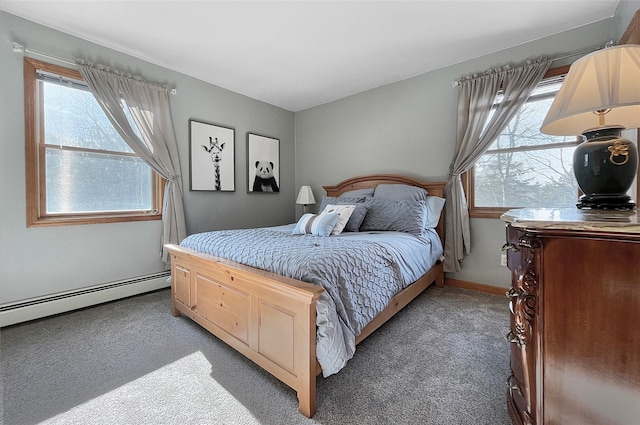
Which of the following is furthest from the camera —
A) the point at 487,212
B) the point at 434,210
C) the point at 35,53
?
the point at 434,210

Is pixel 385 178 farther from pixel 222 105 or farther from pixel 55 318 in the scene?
pixel 55 318

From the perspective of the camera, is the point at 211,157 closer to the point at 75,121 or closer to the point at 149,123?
the point at 149,123

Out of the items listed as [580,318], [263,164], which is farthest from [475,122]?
[263,164]

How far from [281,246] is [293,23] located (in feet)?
6.29

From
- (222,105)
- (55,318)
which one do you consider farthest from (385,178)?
(55,318)

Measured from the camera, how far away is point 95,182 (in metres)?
2.58

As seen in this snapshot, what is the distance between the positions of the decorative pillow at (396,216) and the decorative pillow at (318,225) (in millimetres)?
479

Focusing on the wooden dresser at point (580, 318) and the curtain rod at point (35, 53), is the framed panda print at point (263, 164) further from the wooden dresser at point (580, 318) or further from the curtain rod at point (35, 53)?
the wooden dresser at point (580, 318)

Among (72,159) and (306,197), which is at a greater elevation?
(72,159)

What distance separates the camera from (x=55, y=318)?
2277mm

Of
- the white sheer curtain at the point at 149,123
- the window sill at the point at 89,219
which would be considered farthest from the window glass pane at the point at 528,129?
the window sill at the point at 89,219

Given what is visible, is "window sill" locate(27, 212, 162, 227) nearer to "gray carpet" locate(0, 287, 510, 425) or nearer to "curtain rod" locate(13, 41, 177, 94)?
"gray carpet" locate(0, 287, 510, 425)

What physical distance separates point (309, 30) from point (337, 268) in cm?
215

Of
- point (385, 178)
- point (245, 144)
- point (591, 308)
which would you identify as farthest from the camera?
point (245, 144)
